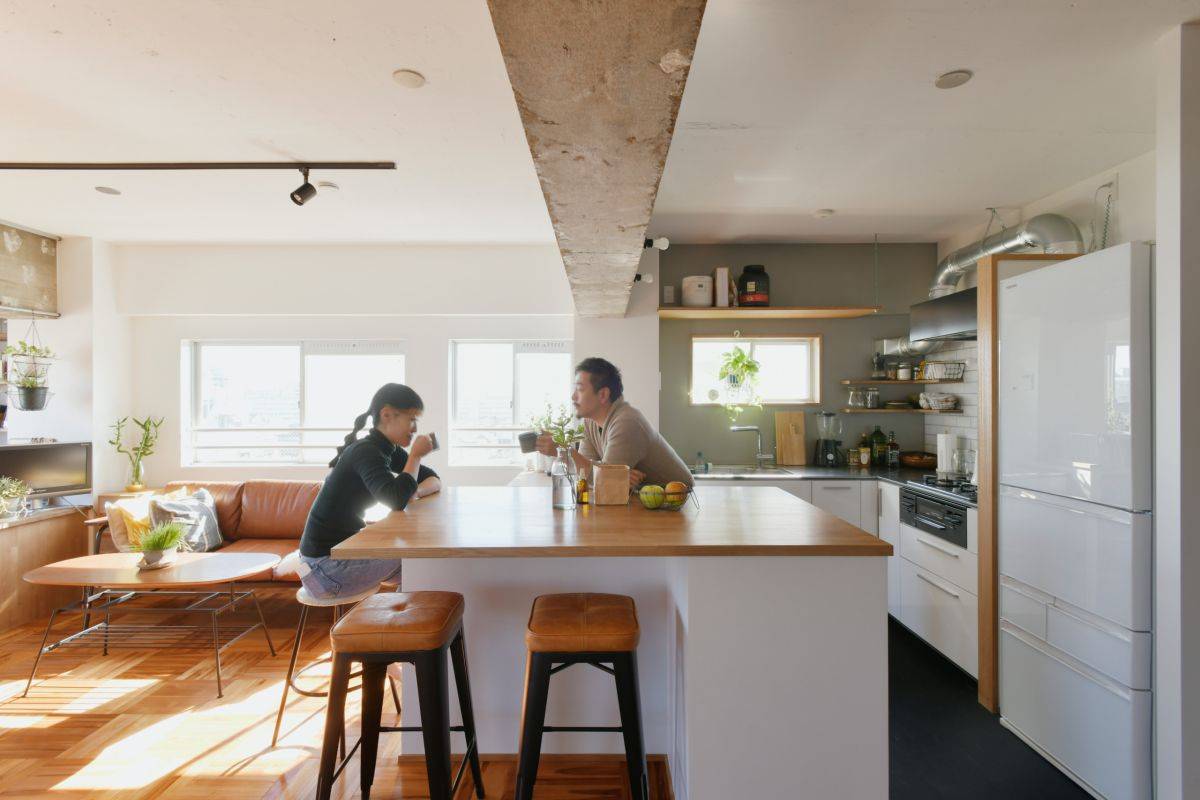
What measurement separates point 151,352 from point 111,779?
3.80 m

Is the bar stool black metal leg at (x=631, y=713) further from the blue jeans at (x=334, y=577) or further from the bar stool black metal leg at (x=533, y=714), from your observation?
the blue jeans at (x=334, y=577)

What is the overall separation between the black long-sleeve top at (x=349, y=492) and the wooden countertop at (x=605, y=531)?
18 centimetres

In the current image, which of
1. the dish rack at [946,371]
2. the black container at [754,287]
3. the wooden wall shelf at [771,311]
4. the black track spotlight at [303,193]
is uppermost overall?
the black track spotlight at [303,193]

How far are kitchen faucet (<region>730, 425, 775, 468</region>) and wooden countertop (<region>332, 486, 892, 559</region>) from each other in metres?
2.20

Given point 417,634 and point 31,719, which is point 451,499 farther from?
point 31,719

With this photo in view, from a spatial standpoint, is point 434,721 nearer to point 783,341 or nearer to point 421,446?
point 421,446

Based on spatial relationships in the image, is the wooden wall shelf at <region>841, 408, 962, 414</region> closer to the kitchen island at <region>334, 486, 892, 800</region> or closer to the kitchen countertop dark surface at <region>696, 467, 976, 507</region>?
the kitchen countertop dark surface at <region>696, 467, 976, 507</region>

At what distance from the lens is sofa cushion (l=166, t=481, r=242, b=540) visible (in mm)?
4355

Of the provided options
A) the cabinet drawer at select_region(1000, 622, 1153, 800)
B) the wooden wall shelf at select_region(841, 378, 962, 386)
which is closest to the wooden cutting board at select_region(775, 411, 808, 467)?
the wooden wall shelf at select_region(841, 378, 962, 386)

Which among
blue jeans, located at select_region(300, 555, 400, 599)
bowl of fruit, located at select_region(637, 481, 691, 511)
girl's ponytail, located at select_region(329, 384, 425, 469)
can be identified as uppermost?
girl's ponytail, located at select_region(329, 384, 425, 469)

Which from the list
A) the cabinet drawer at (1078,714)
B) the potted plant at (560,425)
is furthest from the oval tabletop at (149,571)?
the cabinet drawer at (1078,714)

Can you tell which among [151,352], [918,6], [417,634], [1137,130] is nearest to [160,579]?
[417,634]

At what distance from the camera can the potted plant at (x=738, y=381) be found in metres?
4.47

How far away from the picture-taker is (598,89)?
128 cm
